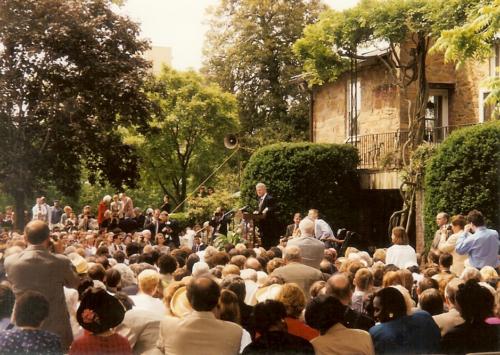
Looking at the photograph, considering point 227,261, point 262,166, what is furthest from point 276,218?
point 227,261

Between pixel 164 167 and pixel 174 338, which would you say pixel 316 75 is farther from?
pixel 174 338

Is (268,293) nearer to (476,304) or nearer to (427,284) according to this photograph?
(476,304)

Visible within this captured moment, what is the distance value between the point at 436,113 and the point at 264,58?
→ 7180mm

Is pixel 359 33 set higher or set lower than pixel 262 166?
higher

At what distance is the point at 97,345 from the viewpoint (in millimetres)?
5211

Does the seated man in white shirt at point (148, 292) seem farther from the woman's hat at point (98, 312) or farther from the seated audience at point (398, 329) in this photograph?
the seated audience at point (398, 329)

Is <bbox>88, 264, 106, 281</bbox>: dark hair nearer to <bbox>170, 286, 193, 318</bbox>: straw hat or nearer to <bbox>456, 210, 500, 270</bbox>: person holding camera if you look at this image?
<bbox>170, 286, 193, 318</bbox>: straw hat

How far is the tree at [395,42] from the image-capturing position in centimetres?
2194

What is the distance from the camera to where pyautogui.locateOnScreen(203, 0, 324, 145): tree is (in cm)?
2819

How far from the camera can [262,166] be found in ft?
78.0

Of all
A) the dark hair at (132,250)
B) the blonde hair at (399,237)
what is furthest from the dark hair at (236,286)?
the dark hair at (132,250)

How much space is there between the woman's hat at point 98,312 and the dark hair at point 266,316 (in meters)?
0.90

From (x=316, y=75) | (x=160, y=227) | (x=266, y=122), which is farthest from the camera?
(x=266, y=122)

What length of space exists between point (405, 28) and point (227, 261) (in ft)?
49.4
